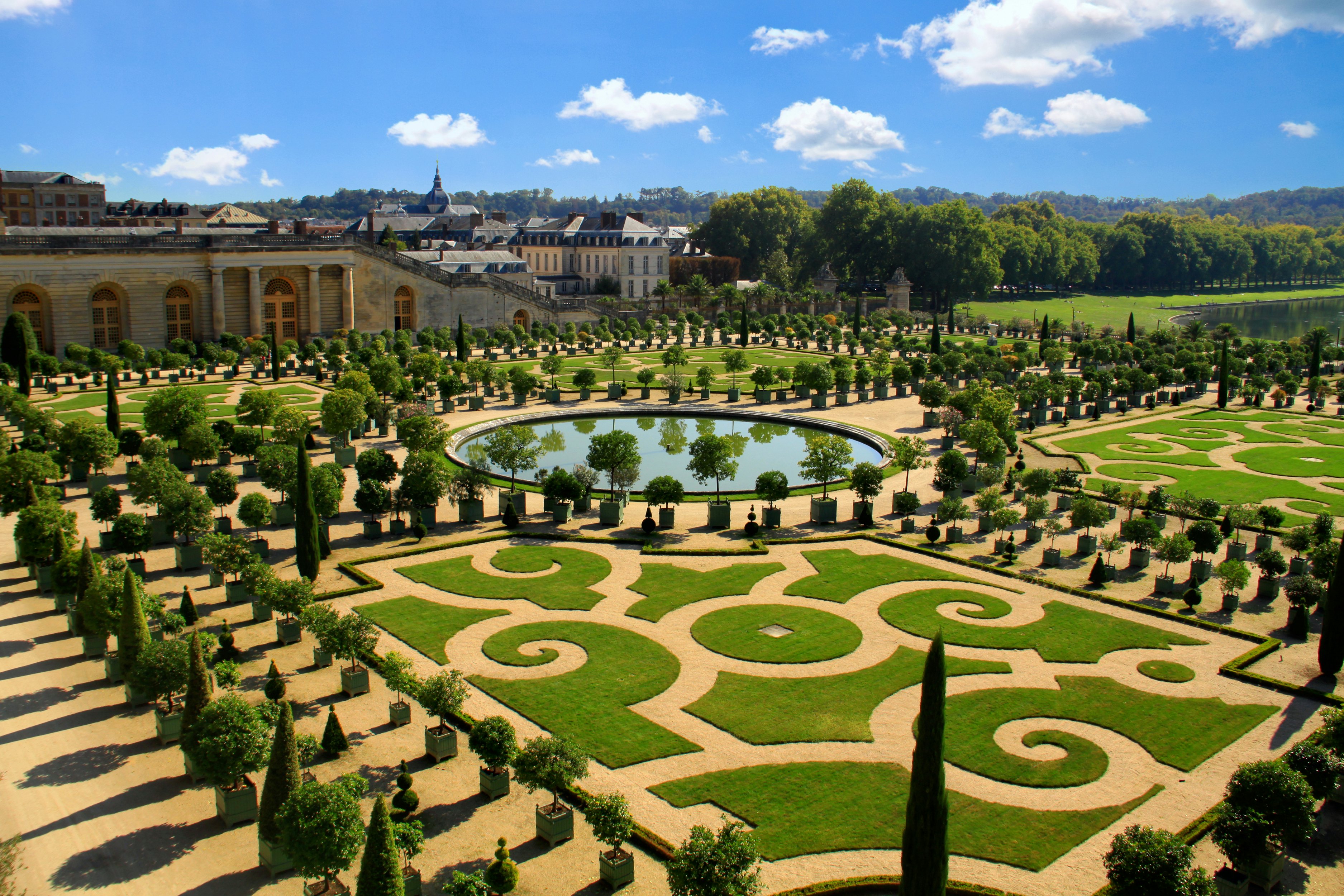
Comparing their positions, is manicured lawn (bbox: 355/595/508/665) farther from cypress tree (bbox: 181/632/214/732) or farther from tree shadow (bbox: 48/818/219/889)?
tree shadow (bbox: 48/818/219/889)

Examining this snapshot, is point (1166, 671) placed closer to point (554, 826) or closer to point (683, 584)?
point (683, 584)

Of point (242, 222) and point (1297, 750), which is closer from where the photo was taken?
point (1297, 750)

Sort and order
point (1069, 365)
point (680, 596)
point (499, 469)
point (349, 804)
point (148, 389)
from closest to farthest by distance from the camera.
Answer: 1. point (349, 804)
2. point (680, 596)
3. point (499, 469)
4. point (148, 389)
5. point (1069, 365)

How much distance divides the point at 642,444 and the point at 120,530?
2930cm

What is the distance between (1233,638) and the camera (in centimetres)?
3142

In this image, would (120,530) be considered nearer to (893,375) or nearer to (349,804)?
(349,804)

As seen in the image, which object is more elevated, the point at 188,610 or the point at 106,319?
the point at 106,319

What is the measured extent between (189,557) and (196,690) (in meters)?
14.9

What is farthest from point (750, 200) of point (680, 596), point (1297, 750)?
point (1297, 750)

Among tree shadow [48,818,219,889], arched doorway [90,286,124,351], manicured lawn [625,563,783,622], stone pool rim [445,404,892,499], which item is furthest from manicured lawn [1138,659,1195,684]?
arched doorway [90,286,124,351]

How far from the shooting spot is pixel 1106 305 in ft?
515

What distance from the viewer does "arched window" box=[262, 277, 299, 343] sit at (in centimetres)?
9131

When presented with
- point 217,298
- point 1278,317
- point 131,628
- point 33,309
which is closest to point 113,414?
point 131,628

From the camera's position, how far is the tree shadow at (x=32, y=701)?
25.7 metres
